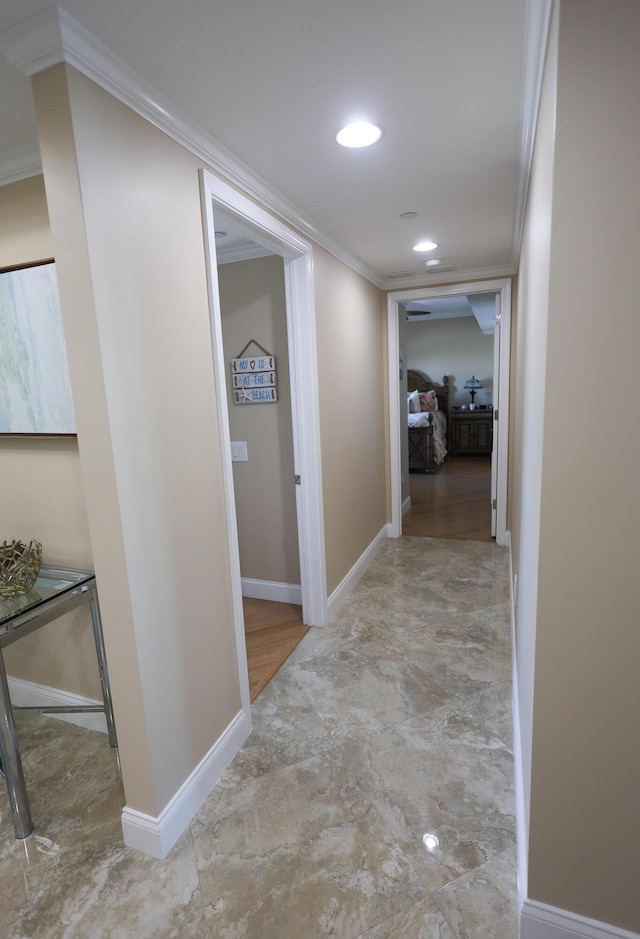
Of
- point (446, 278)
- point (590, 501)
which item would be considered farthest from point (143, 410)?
point (446, 278)

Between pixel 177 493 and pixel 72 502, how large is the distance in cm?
60

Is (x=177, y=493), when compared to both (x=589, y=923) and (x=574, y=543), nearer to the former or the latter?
(x=574, y=543)

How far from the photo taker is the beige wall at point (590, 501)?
3.02ft

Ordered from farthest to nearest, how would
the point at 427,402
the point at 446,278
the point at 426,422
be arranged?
the point at 427,402 < the point at 426,422 < the point at 446,278

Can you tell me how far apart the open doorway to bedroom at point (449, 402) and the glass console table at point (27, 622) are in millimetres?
4112

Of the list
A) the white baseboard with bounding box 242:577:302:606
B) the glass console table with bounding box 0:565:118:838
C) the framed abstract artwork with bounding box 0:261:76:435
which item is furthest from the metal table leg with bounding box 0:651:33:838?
the white baseboard with bounding box 242:577:302:606

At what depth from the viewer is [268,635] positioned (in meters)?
2.92

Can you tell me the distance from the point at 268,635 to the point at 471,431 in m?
6.62

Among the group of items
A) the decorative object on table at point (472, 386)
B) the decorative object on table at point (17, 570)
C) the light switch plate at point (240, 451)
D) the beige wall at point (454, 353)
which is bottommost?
the decorative object on table at point (17, 570)

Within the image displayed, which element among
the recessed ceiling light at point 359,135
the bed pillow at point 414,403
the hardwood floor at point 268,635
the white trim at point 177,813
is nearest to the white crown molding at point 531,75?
the recessed ceiling light at point 359,135

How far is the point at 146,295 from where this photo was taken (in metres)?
1.43

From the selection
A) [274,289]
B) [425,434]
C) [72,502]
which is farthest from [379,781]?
[425,434]

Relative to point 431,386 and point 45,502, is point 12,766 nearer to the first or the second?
point 45,502

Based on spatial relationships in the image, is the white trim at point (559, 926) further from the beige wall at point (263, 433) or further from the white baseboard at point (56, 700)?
the beige wall at point (263, 433)
